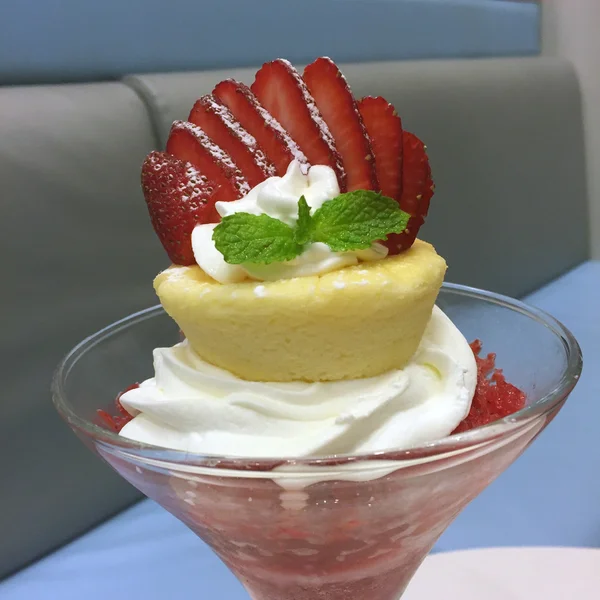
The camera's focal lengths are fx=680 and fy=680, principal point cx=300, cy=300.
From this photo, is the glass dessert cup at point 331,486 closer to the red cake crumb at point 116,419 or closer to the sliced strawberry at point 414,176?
the red cake crumb at point 116,419

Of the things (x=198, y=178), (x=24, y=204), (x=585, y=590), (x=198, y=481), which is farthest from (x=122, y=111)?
(x=585, y=590)

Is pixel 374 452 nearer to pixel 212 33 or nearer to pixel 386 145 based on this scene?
pixel 386 145

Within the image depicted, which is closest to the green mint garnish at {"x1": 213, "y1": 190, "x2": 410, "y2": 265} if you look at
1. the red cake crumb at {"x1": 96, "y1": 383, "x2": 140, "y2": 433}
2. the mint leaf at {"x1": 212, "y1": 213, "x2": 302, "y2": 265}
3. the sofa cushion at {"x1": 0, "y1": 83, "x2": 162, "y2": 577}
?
the mint leaf at {"x1": 212, "y1": 213, "x2": 302, "y2": 265}

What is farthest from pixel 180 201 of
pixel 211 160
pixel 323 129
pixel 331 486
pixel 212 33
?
pixel 212 33

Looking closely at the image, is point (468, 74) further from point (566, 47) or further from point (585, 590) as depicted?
point (585, 590)

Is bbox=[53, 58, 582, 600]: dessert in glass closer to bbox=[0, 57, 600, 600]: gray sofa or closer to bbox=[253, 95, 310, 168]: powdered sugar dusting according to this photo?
bbox=[253, 95, 310, 168]: powdered sugar dusting

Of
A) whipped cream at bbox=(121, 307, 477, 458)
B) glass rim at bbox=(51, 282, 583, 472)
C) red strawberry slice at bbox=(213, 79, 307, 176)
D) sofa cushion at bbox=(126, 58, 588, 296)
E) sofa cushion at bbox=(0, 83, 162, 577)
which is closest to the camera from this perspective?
glass rim at bbox=(51, 282, 583, 472)
